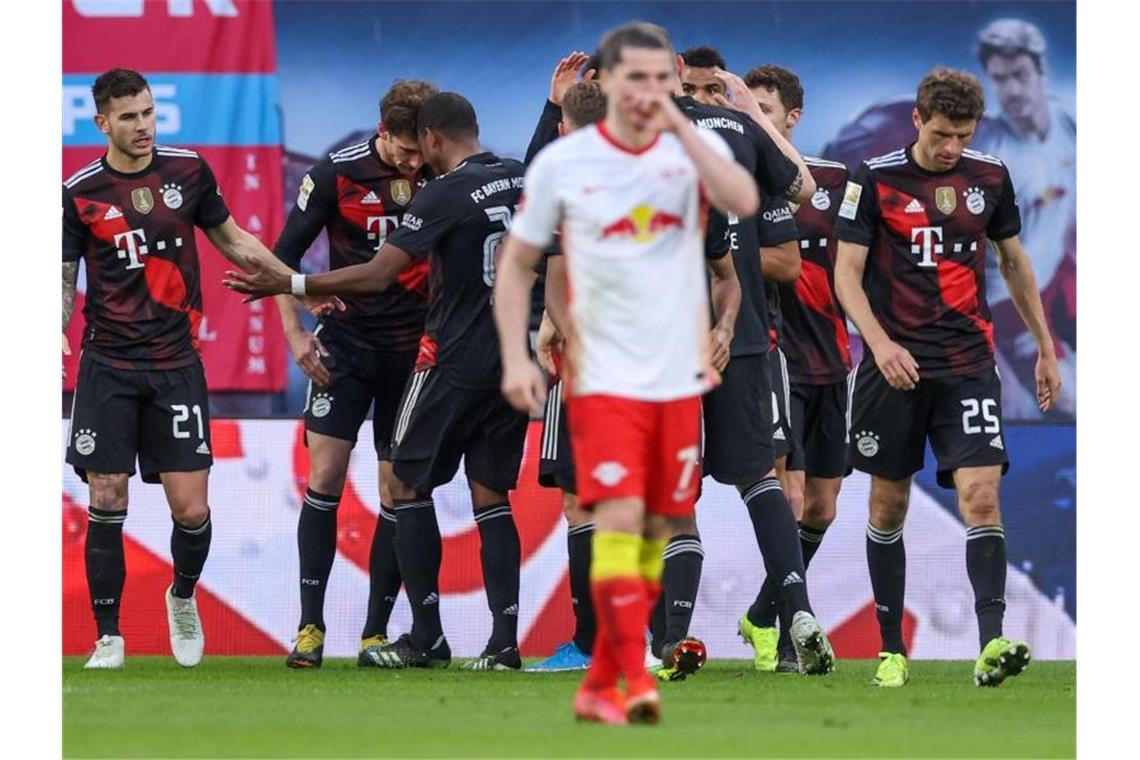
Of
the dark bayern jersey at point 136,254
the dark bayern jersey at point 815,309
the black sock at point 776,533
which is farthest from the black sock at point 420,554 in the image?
the dark bayern jersey at point 815,309

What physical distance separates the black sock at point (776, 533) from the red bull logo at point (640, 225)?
Answer: 241 cm

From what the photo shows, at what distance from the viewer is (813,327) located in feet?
33.9

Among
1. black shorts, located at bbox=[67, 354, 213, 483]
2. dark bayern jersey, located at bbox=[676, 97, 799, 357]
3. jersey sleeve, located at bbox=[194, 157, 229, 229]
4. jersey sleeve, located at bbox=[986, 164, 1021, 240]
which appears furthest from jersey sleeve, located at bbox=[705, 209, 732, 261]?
black shorts, located at bbox=[67, 354, 213, 483]

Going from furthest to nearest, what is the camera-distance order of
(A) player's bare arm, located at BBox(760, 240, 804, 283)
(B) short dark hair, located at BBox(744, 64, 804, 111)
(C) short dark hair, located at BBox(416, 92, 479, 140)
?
(B) short dark hair, located at BBox(744, 64, 804, 111) → (A) player's bare arm, located at BBox(760, 240, 804, 283) → (C) short dark hair, located at BBox(416, 92, 479, 140)

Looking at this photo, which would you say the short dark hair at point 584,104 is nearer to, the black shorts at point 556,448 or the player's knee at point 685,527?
the black shorts at point 556,448

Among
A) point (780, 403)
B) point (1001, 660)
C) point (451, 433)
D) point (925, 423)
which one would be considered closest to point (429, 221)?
point (451, 433)

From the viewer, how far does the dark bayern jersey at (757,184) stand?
8.44 m

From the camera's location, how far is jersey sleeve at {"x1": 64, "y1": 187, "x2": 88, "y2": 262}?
9.45m

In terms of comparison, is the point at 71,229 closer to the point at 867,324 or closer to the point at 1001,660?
the point at 867,324

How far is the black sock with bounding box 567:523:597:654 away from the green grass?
28cm

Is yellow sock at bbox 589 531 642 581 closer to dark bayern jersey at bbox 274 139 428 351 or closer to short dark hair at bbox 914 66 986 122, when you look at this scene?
short dark hair at bbox 914 66 986 122

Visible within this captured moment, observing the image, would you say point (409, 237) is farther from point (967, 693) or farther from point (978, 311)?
point (967, 693)

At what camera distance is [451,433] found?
9.20 metres
